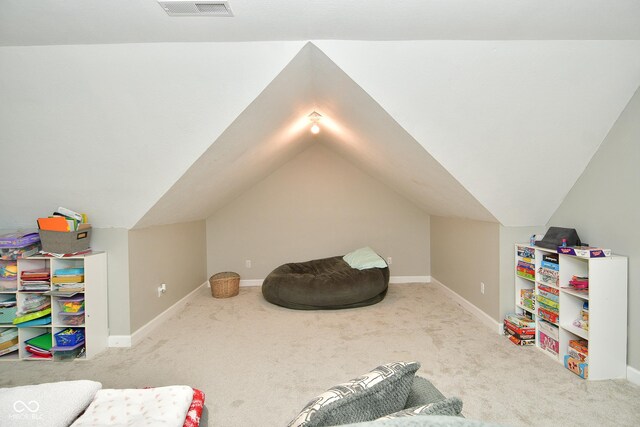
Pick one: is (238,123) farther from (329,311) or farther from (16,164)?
(329,311)

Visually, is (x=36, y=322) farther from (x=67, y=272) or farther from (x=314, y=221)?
(x=314, y=221)

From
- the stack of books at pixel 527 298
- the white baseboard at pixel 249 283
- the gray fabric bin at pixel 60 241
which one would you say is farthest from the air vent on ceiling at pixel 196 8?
the white baseboard at pixel 249 283

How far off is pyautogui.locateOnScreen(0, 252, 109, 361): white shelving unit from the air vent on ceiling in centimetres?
216

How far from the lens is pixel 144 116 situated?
249 cm

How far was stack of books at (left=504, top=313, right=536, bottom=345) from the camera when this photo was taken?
10.1 feet

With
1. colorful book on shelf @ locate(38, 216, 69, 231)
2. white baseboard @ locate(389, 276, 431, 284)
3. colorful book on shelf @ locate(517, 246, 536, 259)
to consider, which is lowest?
white baseboard @ locate(389, 276, 431, 284)

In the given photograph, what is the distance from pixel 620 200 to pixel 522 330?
51.2 inches

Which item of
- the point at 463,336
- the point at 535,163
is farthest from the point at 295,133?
the point at 463,336

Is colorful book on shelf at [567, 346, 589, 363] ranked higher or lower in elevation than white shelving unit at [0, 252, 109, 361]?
lower

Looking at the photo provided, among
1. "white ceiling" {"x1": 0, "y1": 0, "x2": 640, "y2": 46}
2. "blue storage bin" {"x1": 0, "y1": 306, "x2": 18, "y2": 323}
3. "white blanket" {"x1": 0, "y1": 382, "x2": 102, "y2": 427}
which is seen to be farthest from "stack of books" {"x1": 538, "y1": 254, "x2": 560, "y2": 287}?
"blue storage bin" {"x1": 0, "y1": 306, "x2": 18, "y2": 323}

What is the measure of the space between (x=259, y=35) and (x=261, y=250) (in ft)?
12.6

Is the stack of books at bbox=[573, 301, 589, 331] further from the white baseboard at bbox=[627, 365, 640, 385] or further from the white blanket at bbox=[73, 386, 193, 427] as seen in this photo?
the white blanket at bbox=[73, 386, 193, 427]

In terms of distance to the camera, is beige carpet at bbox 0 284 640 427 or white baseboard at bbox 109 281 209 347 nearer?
beige carpet at bbox 0 284 640 427

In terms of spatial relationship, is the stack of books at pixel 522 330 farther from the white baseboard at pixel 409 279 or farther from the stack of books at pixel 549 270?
the white baseboard at pixel 409 279
